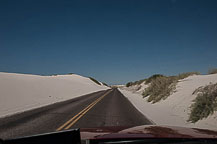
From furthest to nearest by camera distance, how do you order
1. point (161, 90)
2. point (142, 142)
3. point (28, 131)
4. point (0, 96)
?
point (161, 90) → point (0, 96) → point (28, 131) → point (142, 142)

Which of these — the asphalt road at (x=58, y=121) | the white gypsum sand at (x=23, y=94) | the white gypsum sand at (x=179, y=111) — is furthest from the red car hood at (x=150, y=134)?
the white gypsum sand at (x=23, y=94)

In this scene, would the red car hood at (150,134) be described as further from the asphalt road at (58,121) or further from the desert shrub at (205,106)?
the desert shrub at (205,106)

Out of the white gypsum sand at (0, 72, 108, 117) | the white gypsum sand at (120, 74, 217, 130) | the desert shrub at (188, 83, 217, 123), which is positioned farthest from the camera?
the white gypsum sand at (0, 72, 108, 117)

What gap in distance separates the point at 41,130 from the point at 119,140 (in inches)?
176

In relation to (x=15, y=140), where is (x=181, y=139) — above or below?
below

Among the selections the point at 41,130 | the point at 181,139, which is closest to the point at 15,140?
the point at 181,139

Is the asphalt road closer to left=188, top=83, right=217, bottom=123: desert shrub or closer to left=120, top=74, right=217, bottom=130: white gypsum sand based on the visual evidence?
left=120, top=74, right=217, bottom=130: white gypsum sand

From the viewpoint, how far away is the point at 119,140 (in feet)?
7.78

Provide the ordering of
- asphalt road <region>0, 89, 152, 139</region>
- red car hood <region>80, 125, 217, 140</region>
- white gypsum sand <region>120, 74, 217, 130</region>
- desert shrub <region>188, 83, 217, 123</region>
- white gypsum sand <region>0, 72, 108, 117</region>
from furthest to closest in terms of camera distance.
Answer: white gypsum sand <region>0, 72, 108, 117</region>
desert shrub <region>188, 83, 217, 123</region>
white gypsum sand <region>120, 74, 217, 130</region>
asphalt road <region>0, 89, 152, 139</region>
red car hood <region>80, 125, 217, 140</region>

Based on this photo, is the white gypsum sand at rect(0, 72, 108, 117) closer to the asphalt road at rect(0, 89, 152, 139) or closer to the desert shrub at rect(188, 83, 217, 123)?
the asphalt road at rect(0, 89, 152, 139)

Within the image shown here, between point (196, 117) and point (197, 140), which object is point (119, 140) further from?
point (196, 117)

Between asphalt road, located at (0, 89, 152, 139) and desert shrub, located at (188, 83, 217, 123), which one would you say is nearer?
asphalt road, located at (0, 89, 152, 139)

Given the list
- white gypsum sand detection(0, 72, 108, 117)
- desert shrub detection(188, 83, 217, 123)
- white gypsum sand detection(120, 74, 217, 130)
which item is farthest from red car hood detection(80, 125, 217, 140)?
white gypsum sand detection(0, 72, 108, 117)

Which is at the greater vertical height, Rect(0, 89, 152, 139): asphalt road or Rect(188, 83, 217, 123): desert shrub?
Rect(188, 83, 217, 123): desert shrub
